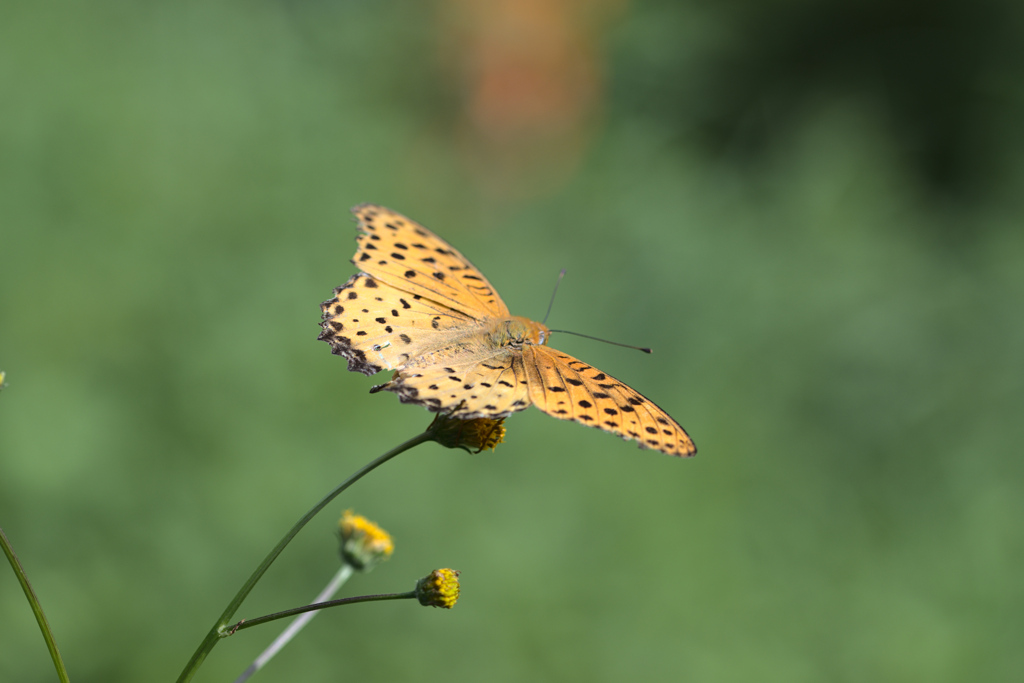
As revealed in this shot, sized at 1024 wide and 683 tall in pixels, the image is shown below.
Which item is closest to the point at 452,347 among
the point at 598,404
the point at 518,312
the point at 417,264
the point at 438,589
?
the point at 417,264

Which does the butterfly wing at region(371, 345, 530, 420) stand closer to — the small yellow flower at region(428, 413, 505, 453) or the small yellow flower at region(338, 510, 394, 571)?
the small yellow flower at region(428, 413, 505, 453)

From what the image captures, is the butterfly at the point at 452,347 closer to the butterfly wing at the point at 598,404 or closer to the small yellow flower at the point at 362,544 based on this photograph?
the butterfly wing at the point at 598,404

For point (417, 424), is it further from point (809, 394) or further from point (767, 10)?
point (767, 10)


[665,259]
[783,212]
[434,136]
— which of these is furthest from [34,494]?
[783,212]

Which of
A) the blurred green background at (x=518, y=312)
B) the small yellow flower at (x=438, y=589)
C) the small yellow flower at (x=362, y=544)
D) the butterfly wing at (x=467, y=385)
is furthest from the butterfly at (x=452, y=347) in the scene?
the blurred green background at (x=518, y=312)

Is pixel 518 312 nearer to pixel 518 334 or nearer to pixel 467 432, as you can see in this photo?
pixel 518 334

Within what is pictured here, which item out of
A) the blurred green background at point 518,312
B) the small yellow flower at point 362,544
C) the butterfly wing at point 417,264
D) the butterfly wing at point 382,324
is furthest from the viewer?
the blurred green background at point 518,312
